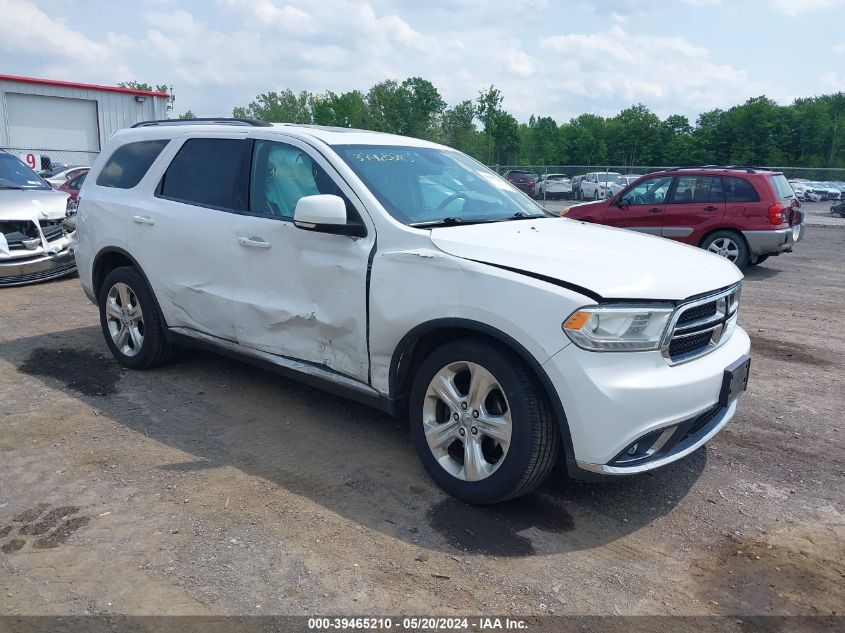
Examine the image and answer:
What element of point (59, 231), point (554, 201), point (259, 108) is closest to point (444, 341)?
point (59, 231)

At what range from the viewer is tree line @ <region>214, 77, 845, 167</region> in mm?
56406

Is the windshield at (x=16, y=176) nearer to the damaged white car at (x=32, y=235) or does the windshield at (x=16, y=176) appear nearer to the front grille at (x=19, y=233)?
the damaged white car at (x=32, y=235)

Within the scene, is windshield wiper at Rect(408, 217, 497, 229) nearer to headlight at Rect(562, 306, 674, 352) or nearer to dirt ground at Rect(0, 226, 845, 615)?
headlight at Rect(562, 306, 674, 352)

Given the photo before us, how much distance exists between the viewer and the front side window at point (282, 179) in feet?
14.2

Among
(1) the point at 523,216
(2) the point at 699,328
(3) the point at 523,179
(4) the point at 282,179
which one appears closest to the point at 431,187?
(1) the point at 523,216

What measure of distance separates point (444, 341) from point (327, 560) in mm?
1248

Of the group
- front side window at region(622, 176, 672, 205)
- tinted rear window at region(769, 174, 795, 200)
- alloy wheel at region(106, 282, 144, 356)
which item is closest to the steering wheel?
alloy wheel at region(106, 282, 144, 356)

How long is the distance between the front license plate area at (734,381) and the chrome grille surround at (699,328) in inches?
5.5

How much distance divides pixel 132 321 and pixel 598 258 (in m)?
3.77

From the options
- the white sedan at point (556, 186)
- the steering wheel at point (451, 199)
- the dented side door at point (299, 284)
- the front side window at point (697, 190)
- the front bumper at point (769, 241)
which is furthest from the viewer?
the white sedan at point (556, 186)

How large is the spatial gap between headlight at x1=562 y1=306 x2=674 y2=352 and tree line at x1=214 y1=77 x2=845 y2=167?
47.8 meters

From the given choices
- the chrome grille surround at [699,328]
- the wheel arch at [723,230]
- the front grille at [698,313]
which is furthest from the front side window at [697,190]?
the front grille at [698,313]

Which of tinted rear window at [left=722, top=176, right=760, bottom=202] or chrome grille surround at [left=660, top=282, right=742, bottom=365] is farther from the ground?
tinted rear window at [left=722, top=176, right=760, bottom=202]

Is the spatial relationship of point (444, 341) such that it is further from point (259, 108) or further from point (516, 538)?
point (259, 108)
